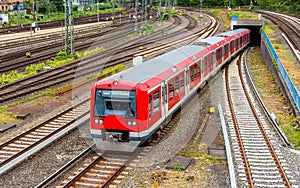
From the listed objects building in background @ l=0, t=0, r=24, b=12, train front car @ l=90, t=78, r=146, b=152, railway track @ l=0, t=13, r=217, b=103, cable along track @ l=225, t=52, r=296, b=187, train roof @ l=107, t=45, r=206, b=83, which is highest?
building in background @ l=0, t=0, r=24, b=12

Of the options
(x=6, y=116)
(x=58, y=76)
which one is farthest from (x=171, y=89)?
(x=58, y=76)

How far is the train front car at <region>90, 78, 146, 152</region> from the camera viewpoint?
1314cm

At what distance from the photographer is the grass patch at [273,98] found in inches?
643

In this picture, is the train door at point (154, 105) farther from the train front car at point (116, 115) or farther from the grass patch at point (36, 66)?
the grass patch at point (36, 66)

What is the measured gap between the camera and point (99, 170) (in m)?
12.6

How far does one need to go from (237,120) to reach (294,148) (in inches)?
141

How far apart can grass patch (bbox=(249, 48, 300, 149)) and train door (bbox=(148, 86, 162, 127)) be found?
4.98 m

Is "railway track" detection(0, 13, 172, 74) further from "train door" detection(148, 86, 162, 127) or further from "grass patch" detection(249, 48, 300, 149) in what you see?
"train door" detection(148, 86, 162, 127)

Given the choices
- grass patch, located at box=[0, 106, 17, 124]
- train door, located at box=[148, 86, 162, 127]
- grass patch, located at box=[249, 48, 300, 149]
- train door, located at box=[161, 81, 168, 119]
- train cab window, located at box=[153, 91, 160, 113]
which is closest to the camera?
train door, located at box=[148, 86, 162, 127]

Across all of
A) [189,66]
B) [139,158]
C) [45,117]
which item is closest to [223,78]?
[189,66]

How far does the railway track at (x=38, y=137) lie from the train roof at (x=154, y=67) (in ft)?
10.6

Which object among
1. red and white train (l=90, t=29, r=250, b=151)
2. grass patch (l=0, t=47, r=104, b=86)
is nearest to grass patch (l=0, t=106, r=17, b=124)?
red and white train (l=90, t=29, r=250, b=151)

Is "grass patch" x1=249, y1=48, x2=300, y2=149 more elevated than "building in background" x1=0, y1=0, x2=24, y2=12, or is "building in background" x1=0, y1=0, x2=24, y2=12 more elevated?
"building in background" x1=0, y1=0, x2=24, y2=12

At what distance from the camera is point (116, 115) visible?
13.2 m
